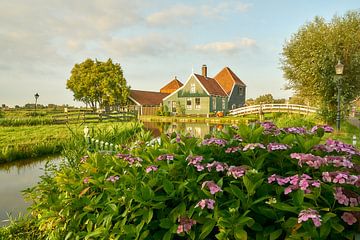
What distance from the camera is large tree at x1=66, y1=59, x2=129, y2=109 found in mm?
44344

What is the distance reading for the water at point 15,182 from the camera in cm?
530

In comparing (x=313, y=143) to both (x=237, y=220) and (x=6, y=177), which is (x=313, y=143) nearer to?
(x=237, y=220)

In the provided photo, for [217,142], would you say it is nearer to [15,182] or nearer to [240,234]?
[240,234]

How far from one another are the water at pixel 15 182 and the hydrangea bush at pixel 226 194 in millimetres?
2504

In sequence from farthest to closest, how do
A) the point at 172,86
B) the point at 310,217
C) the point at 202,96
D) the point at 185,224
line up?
the point at 172,86, the point at 202,96, the point at 185,224, the point at 310,217

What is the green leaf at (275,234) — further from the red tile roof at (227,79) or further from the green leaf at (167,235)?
the red tile roof at (227,79)

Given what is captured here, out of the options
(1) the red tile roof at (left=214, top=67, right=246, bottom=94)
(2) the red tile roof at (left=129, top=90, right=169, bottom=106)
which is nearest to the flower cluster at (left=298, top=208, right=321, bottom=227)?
(2) the red tile roof at (left=129, top=90, right=169, bottom=106)

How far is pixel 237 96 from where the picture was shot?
45625mm

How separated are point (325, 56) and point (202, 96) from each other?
18949 millimetres

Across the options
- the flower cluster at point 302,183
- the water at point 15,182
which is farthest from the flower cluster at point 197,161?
the water at point 15,182

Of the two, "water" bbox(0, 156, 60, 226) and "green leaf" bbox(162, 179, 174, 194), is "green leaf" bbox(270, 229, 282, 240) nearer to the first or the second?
"green leaf" bbox(162, 179, 174, 194)

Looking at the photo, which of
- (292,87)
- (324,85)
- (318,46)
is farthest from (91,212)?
(292,87)

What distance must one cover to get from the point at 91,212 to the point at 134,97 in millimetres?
42449

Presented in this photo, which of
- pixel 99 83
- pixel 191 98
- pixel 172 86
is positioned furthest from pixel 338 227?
pixel 172 86
